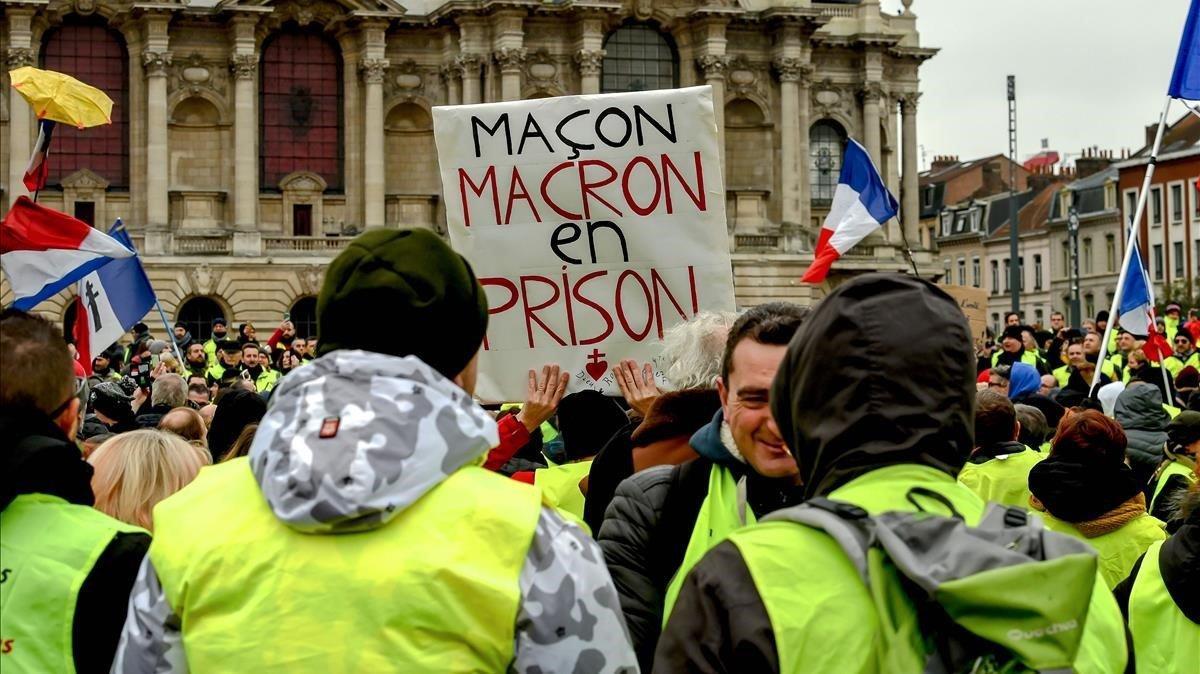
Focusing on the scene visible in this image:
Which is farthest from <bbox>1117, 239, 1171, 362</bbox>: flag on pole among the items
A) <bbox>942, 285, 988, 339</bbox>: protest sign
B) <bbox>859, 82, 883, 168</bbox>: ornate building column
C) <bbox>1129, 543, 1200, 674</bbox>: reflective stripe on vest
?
<bbox>859, 82, 883, 168</bbox>: ornate building column

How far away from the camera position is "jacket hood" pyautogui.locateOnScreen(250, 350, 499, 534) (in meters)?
2.99

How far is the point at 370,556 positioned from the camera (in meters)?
3.02

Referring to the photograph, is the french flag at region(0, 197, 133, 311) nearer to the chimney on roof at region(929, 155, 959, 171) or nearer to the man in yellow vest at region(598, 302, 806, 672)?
the man in yellow vest at region(598, 302, 806, 672)

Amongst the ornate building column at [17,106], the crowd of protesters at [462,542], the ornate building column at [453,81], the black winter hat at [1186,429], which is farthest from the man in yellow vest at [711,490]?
the ornate building column at [453,81]

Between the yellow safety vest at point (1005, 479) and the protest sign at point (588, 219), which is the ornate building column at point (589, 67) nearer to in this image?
the yellow safety vest at point (1005, 479)

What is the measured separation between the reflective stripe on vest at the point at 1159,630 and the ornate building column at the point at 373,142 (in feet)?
141

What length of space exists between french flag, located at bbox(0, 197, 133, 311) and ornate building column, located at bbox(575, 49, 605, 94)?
33.9 meters

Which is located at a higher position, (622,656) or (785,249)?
(785,249)

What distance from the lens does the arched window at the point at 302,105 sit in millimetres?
48094

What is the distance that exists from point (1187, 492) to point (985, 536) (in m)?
2.31

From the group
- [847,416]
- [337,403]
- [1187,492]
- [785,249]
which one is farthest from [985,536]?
[785,249]

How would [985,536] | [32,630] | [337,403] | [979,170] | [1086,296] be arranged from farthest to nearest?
Result: [979,170], [1086,296], [32,630], [337,403], [985,536]

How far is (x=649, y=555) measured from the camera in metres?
4.41

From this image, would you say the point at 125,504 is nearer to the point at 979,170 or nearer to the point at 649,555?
the point at 649,555
